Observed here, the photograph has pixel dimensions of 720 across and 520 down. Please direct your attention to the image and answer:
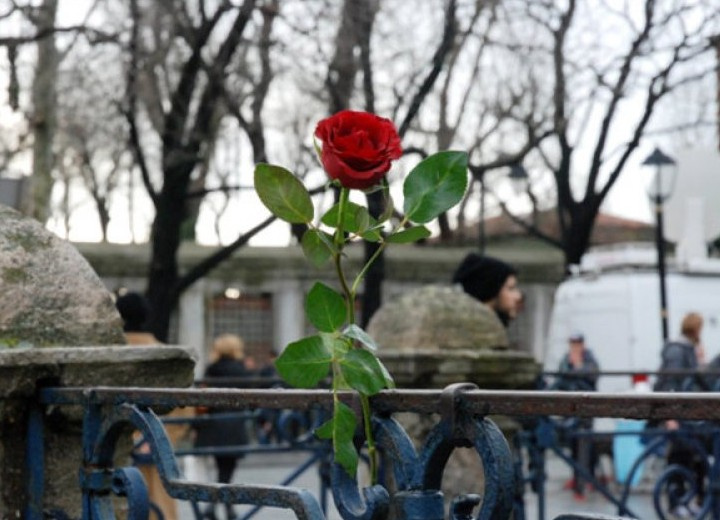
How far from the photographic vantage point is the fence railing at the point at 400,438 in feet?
7.47

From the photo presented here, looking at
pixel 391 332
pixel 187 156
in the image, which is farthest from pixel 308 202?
pixel 187 156

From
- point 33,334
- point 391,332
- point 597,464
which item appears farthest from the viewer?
point 597,464

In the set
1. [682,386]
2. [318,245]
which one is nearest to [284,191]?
[318,245]

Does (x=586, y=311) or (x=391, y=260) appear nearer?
(x=586, y=311)

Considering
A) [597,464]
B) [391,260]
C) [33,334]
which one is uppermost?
[391,260]

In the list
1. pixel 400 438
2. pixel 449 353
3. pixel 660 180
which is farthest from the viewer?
pixel 660 180

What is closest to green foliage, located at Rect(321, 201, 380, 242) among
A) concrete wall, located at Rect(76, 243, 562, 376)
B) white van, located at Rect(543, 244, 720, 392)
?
white van, located at Rect(543, 244, 720, 392)

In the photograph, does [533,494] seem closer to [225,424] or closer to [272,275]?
[225,424]

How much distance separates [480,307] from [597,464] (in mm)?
10019

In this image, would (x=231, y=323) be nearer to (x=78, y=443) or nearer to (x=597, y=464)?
(x=597, y=464)

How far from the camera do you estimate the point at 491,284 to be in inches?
327

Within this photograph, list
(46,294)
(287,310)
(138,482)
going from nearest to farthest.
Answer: (138,482) → (46,294) → (287,310)

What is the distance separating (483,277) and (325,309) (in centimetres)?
564

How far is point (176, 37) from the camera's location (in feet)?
65.8
